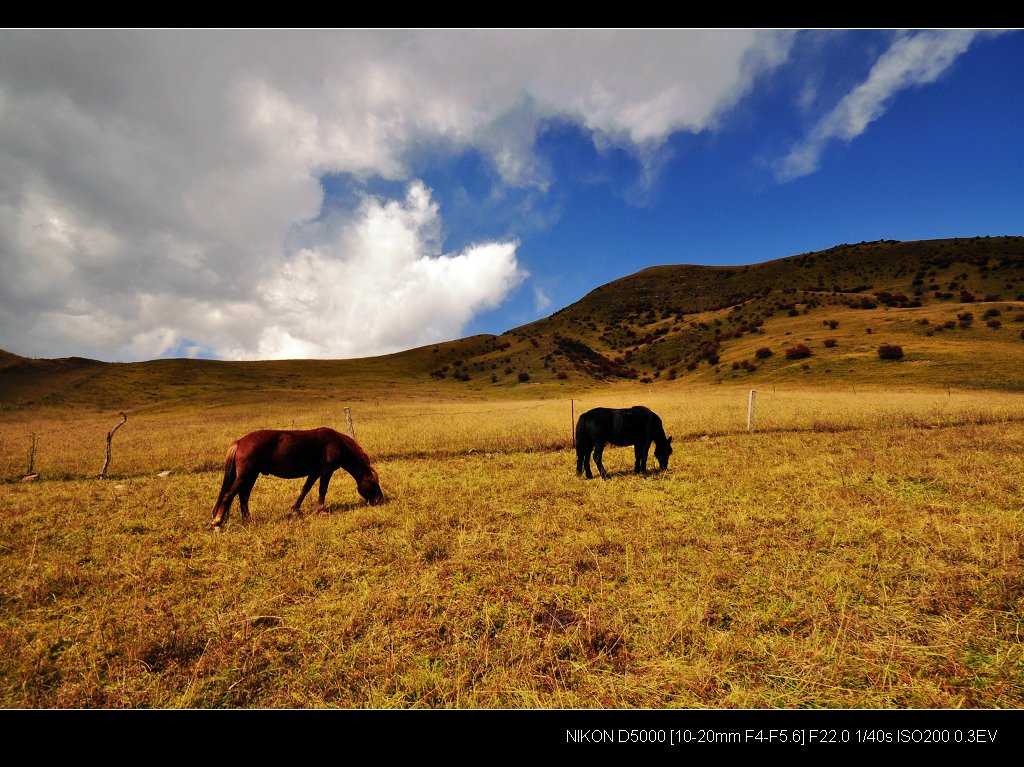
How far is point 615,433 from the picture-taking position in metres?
10.4

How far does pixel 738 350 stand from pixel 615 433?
60.5 m

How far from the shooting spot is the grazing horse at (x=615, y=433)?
10.3 meters

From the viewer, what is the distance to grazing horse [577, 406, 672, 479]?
1028 centimetres

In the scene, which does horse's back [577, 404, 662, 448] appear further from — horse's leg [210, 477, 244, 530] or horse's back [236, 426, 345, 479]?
horse's leg [210, 477, 244, 530]

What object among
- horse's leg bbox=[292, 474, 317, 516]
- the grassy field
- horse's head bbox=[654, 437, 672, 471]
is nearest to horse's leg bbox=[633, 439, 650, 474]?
horse's head bbox=[654, 437, 672, 471]

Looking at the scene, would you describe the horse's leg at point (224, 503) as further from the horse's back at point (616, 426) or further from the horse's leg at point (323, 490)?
the horse's back at point (616, 426)

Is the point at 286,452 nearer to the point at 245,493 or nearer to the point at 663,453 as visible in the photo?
the point at 245,493

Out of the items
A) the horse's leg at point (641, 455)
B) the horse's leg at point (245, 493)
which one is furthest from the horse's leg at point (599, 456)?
the horse's leg at point (245, 493)

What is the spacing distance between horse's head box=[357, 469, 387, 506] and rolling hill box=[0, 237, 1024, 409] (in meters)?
45.8

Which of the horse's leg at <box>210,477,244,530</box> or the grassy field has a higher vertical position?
the horse's leg at <box>210,477,244,530</box>

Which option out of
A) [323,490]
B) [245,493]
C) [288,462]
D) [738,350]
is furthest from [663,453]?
[738,350]

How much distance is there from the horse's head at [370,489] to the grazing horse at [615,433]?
4.99 m
